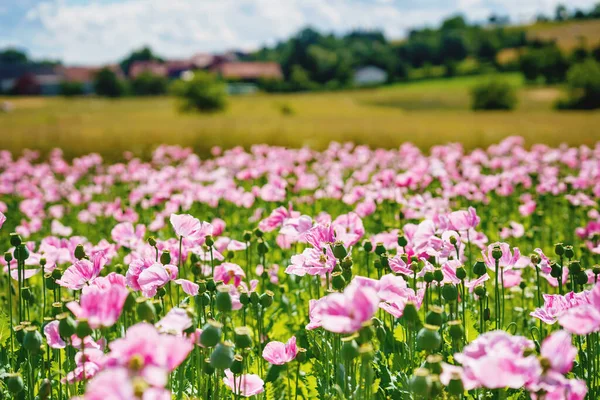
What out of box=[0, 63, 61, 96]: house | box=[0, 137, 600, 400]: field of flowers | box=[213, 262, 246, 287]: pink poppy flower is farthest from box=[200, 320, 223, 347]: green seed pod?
box=[0, 63, 61, 96]: house

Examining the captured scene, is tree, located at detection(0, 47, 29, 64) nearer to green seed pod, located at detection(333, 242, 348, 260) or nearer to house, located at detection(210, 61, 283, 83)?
house, located at detection(210, 61, 283, 83)

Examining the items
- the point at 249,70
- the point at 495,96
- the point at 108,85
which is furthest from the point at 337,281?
the point at 249,70

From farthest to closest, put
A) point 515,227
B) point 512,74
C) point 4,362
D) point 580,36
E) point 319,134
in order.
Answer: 1. point 512,74
2. point 580,36
3. point 319,134
4. point 515,227
5. point 4,362

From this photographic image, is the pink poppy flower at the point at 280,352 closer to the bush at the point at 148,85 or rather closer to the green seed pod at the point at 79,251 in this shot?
the green seed pod at the point at 79,251

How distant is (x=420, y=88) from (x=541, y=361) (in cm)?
6558

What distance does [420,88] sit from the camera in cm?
6425

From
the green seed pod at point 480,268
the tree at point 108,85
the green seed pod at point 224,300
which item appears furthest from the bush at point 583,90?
the tree at point 108,85

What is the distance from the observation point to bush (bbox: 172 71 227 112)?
3503 centimetres

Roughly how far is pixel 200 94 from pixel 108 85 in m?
40.0

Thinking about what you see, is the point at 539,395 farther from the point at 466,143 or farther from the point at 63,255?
the point at 466,143

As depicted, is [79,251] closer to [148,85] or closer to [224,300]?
[224,300]

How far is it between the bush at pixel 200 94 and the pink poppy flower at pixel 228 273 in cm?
3339

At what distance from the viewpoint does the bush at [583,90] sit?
119 ft

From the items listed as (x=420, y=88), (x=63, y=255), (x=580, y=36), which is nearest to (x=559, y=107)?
(x=420, y=88)
